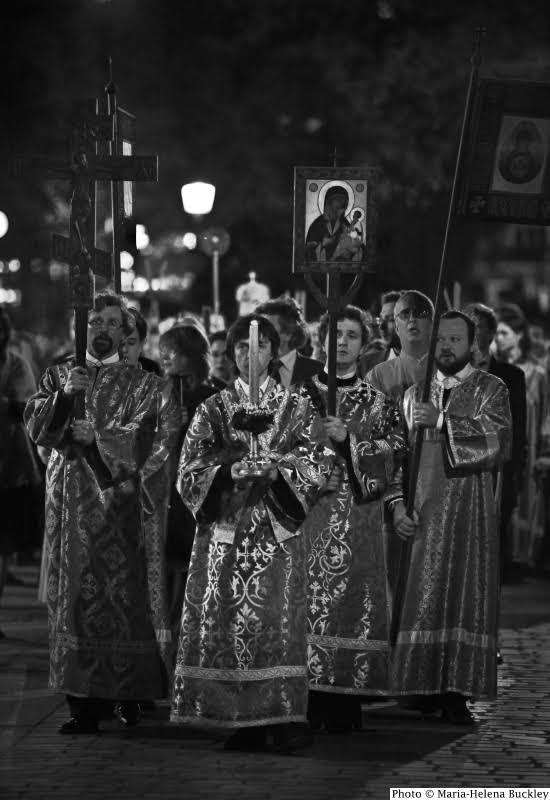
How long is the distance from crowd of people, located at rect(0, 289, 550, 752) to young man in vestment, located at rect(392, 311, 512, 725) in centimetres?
1

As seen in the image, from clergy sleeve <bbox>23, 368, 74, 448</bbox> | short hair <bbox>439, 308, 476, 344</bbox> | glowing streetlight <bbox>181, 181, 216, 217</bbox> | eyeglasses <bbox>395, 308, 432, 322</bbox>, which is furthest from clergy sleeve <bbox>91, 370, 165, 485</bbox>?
glowing streetlight <bbox>181, 181, 216, 217</bbox>

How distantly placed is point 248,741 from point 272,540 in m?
0.92

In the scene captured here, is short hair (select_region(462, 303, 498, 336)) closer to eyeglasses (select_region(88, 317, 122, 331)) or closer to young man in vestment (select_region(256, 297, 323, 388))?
young man in vestment (select_region(256, 297, 323, 388))

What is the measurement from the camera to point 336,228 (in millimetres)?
9008

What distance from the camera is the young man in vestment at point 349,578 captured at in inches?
344

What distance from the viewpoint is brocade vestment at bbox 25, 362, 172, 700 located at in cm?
877

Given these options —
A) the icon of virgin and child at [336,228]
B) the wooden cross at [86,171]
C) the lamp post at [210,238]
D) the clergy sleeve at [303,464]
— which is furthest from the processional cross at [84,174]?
the lamp post at [210,238]

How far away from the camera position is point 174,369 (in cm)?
1038

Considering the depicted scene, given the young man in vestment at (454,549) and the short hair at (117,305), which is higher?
the short hair at (117,305)

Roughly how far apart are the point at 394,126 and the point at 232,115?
5.02m

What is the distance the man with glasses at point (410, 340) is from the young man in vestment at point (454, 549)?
0.77 meters

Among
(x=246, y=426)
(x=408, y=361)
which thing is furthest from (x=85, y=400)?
(x=408, y=361)

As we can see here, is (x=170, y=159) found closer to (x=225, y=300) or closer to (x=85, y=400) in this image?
(x=225, y=300)

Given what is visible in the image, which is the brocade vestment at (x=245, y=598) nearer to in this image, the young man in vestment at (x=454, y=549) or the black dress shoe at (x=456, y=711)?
the young man in vestment at (x=454, y=549)
